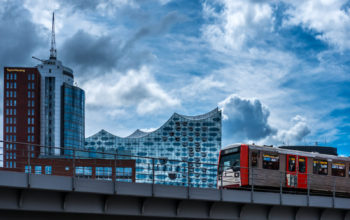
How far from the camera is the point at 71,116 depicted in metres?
164

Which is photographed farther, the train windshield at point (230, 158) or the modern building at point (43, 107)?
the modern building at point (43, 107)

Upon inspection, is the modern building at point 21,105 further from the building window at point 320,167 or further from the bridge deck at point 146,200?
the bridge deck at point 146,200

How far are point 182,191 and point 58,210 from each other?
570 cm

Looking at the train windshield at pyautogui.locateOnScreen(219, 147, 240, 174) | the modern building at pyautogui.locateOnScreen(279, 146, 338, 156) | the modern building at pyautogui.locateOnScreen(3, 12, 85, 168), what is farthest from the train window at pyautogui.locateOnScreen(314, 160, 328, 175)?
the modern building at pyautogui.locateOnScreen(3, 12, 85, 168)

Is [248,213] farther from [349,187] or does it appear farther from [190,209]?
[349,187]

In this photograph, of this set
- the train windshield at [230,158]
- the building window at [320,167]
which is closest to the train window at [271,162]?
the train windshield at [230,158]

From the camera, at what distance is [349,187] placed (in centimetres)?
3547

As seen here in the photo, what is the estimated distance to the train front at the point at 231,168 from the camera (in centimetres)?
3070

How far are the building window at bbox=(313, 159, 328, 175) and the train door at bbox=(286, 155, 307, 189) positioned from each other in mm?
1042

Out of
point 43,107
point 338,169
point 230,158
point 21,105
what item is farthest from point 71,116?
point 338,169

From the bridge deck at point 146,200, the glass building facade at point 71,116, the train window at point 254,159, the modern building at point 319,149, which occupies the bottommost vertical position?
the bridge deck at point 146,200

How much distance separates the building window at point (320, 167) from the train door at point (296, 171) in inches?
41.0

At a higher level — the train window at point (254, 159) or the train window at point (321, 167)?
the train window at point (254, 159)

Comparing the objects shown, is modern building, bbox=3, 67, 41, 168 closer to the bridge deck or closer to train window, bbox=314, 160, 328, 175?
train window, bbox=314, 160, 328, 175
